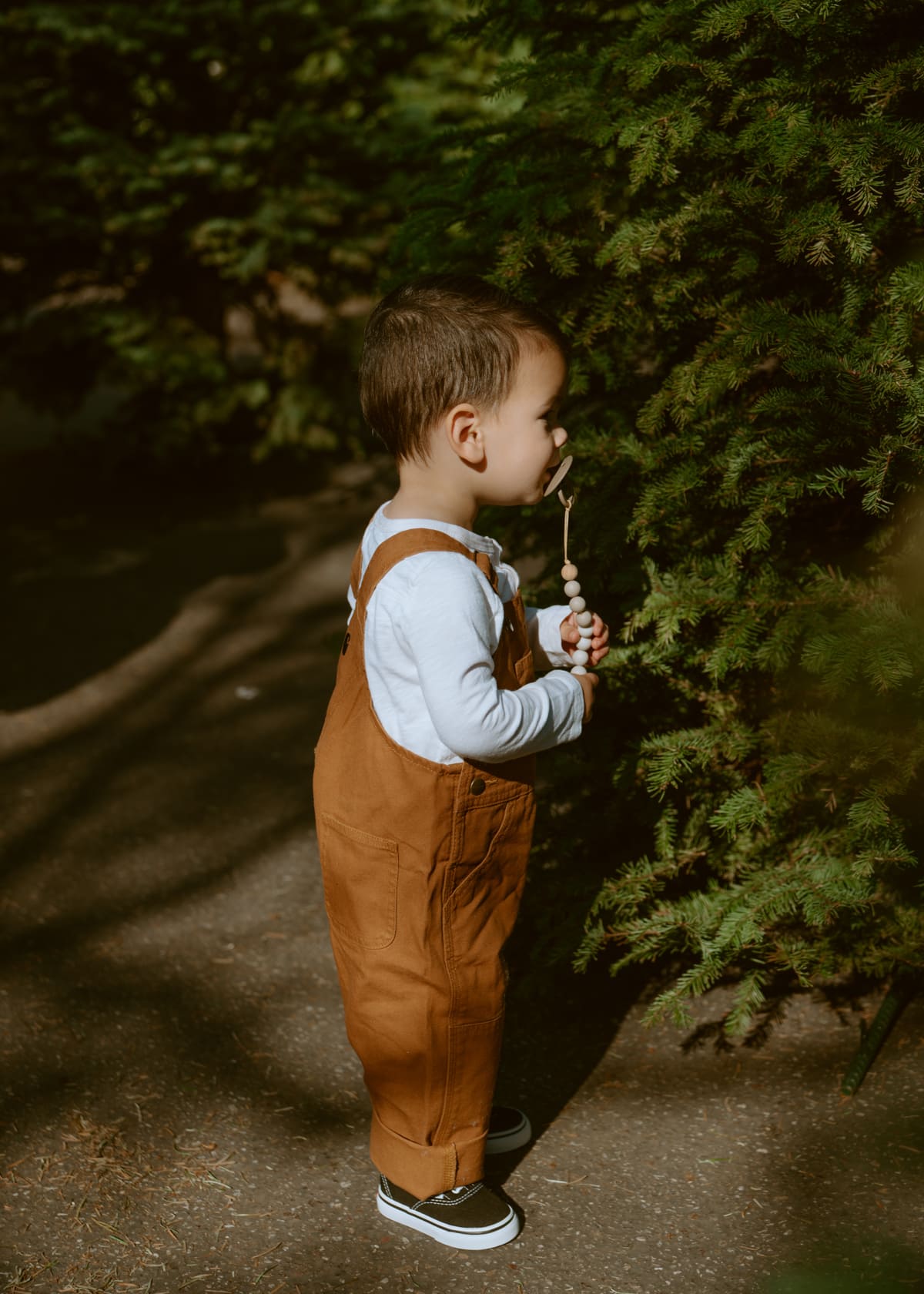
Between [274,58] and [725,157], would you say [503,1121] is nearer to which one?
[725,157]

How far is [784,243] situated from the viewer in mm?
2186

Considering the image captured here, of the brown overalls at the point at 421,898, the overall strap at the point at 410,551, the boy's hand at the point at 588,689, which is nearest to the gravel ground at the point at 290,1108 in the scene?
the brown overalls at the point at 421,898

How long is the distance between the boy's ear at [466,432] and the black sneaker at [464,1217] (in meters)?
1.39

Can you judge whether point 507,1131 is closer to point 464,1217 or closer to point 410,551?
point 464,1217

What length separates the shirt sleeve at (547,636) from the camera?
2.29 meters

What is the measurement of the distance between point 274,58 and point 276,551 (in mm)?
3139

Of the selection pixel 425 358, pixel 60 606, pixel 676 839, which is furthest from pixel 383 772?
pixel 60 606

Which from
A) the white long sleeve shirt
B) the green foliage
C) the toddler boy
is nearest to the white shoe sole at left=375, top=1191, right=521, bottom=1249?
the toddler boy

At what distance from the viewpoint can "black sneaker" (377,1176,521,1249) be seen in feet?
7.50

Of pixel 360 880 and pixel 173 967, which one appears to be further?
pixel 173 967

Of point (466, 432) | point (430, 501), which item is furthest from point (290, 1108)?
point (466, 432)

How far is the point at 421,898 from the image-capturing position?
6.77 ft

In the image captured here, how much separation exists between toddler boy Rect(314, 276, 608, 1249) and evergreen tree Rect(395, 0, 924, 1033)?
1.34 ft

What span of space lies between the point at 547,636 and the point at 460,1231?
1151mm
